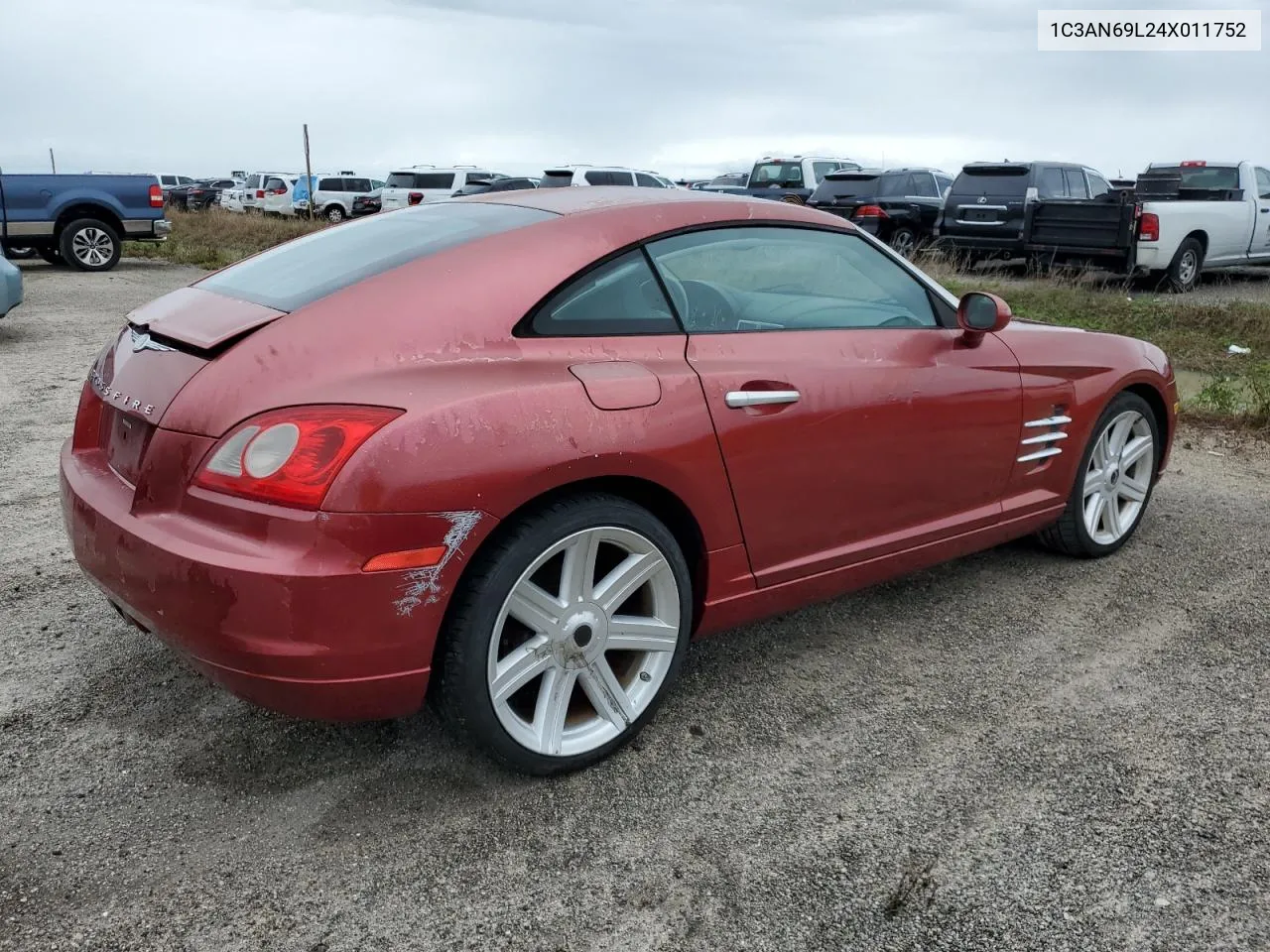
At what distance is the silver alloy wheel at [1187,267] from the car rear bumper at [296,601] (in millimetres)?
13853

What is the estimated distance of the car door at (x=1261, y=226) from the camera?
49.5 ft

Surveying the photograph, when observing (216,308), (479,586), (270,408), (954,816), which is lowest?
(954,816)

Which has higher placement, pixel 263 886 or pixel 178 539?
pixel 178 539

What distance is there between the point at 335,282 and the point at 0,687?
1644 mm

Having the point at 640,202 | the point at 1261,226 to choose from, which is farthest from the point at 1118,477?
the point at 1261,226

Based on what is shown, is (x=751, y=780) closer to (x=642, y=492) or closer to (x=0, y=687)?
(x=642, y=492)

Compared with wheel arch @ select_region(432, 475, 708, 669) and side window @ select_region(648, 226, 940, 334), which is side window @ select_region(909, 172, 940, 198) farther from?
wheel arch @ select_region(432, 475, 708, 669)

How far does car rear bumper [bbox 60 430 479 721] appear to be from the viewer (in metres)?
2.35

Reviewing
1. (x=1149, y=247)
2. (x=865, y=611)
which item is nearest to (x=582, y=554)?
(x=865, y=611)

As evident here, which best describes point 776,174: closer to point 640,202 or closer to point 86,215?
point 86,215

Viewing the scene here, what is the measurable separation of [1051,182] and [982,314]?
13.8m

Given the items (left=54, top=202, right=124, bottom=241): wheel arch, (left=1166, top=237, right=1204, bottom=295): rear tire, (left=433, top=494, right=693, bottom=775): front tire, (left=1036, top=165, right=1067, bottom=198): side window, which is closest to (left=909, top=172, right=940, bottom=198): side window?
(left=1036, top=165, right=1067, bottom=198): side window

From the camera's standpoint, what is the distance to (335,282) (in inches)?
→ 112

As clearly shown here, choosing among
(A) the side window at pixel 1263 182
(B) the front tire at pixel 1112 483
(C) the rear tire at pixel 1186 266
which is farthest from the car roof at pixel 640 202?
(A) the side window at pixel 1263 182
